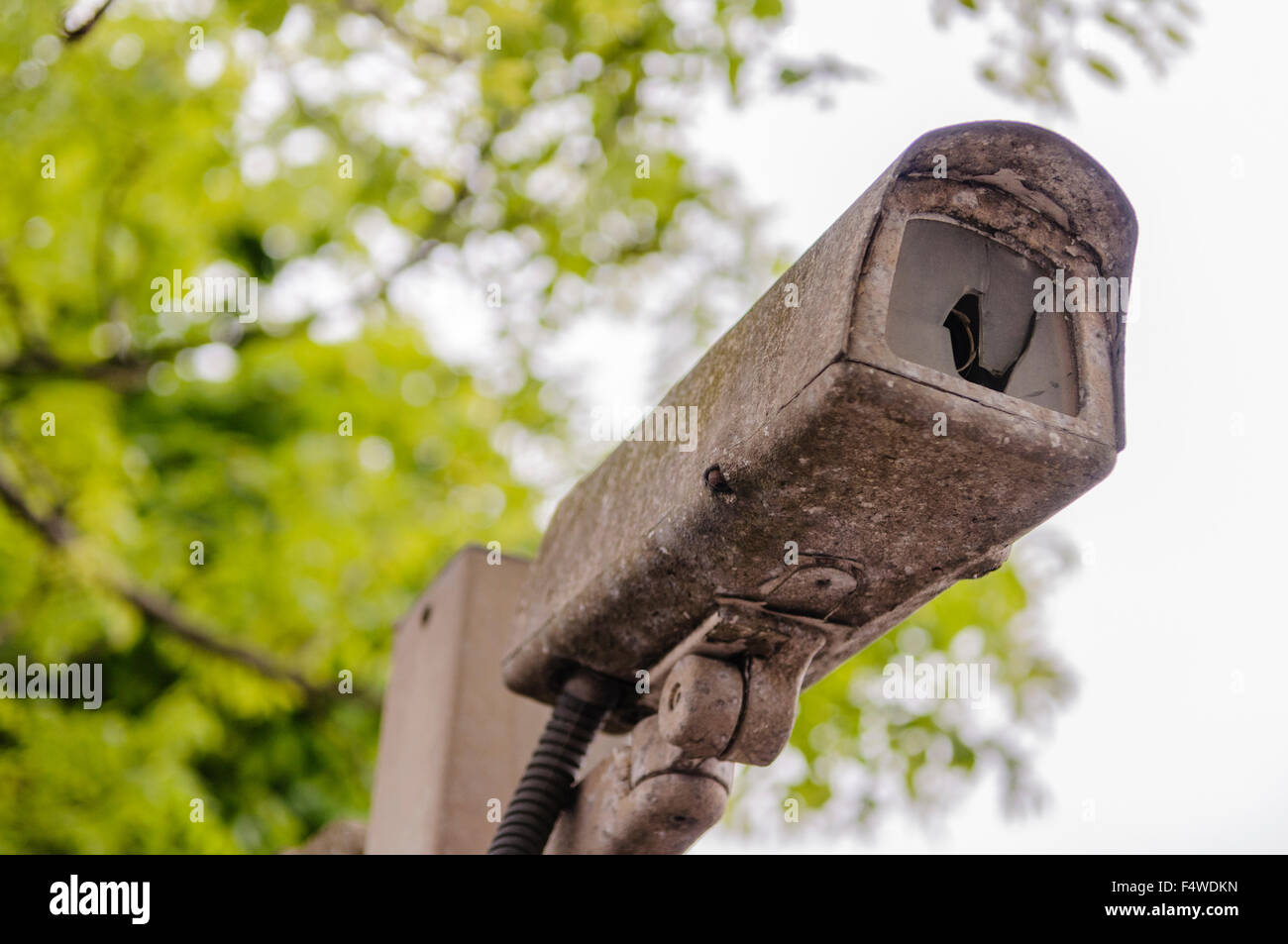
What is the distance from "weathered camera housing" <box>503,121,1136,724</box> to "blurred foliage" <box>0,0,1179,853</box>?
2.07 metres

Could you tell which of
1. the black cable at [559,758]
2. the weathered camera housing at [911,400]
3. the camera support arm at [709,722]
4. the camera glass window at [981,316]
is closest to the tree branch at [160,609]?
the black cable at [559,758]

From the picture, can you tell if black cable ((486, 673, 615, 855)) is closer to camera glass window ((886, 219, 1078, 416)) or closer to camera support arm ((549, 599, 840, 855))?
camera support arm ((549, 599, 840, 855))

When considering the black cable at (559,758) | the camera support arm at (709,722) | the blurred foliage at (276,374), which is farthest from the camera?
the blurred foliage at (276,374)

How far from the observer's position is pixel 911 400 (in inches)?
48.1

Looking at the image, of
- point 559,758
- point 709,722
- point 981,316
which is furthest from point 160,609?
point 981,316

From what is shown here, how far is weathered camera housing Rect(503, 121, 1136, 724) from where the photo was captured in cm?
125

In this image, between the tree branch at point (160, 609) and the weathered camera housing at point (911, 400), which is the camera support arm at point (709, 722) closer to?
the weathered camera housing at point (911, 400)

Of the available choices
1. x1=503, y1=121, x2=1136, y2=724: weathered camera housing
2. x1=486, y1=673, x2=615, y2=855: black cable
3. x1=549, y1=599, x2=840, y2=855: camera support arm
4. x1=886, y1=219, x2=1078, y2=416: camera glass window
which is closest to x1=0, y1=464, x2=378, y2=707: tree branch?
x1=486, y1=673, x2=615, y2=855: black cable

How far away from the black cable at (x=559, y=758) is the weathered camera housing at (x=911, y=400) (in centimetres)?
39

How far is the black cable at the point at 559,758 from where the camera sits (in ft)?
5.96

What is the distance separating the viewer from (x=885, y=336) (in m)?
1.27

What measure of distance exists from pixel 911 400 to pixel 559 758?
0.95 meters

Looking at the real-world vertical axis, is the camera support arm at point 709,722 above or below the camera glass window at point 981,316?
below
